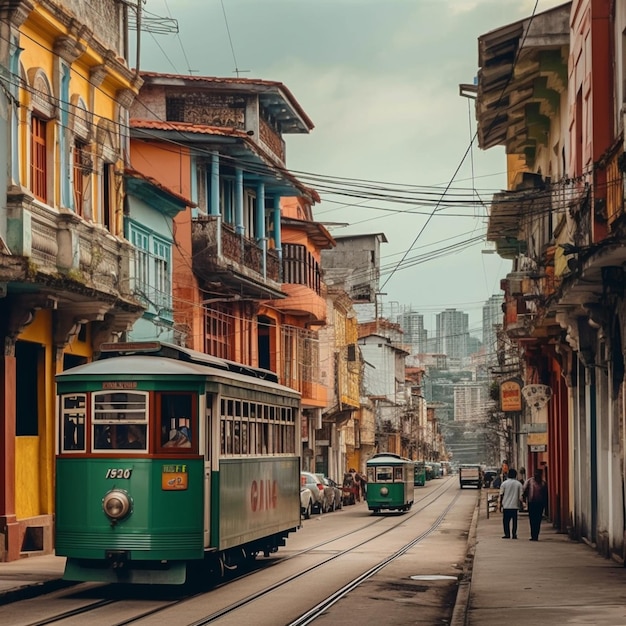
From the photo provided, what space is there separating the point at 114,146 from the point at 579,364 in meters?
10.2

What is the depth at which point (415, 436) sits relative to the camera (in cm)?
13288

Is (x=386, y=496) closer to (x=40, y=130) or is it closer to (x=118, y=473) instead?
(x=40, y=130)

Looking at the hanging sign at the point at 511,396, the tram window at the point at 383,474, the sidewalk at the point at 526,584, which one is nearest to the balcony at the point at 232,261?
the hanging sign at the point at 511,396

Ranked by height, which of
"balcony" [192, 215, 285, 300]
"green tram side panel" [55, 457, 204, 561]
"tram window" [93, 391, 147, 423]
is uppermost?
"balcony" [192, 215, 285, 300]

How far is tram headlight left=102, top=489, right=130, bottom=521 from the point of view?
17.5m

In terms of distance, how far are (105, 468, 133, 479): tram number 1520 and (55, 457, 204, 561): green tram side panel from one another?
3cm

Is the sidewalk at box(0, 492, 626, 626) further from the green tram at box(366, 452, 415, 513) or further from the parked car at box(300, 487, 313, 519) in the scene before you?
the green tram at box(366, 452, 415, 513)

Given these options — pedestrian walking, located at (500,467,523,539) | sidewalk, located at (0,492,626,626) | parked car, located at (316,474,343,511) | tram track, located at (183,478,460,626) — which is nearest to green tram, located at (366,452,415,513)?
parked car, located at (316,474,343,511)

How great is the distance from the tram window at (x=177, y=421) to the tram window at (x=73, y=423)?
1027mm

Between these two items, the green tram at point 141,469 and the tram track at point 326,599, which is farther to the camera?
the green tram at point 141,469

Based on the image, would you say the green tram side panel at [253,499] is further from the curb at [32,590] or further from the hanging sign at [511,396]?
the hanging sign at [511,396]

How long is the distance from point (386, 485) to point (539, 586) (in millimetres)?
32839

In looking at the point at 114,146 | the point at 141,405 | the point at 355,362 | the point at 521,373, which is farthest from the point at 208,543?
the point at 355,362

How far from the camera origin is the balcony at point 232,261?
125ft
